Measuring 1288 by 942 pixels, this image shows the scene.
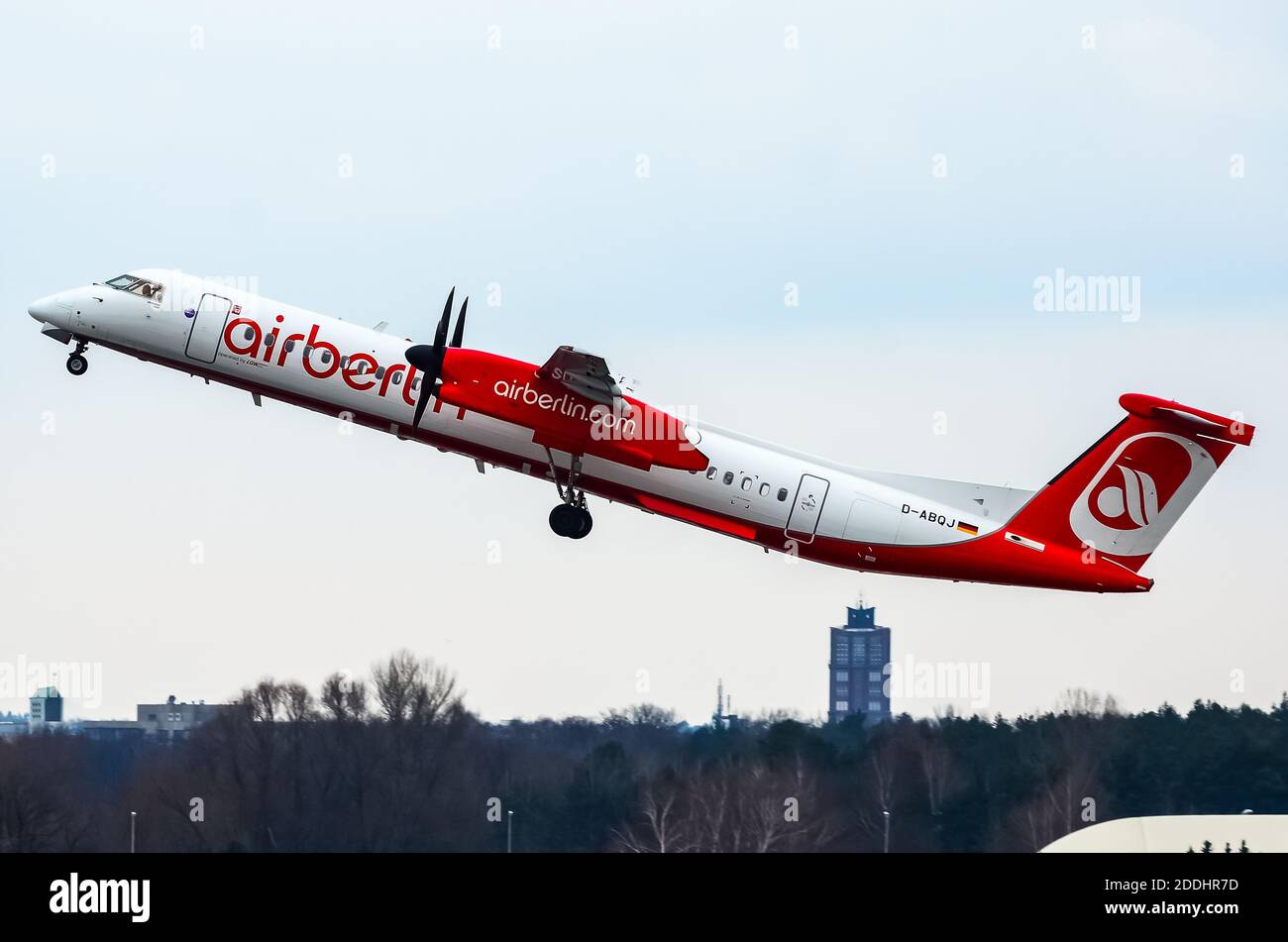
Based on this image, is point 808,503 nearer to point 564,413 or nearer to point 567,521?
point 567,521

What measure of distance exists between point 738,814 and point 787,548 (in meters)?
4.81

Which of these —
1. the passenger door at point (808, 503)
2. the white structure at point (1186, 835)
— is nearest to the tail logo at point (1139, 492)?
the passenger door at point (808, 503)

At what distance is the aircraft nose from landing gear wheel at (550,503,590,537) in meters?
8.92

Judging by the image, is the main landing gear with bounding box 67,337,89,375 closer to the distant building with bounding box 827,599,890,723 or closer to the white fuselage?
the white fuselage

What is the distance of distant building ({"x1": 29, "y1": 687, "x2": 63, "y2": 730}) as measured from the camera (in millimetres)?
36250

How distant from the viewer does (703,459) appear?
93.4 feet

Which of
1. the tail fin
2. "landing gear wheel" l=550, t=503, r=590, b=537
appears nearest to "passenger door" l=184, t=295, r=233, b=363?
"landing gear wheel" l=550, t=503, r=590, b=537

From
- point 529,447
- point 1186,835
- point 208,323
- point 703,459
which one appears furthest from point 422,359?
point 1186,835

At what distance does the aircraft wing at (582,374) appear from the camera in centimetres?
2722

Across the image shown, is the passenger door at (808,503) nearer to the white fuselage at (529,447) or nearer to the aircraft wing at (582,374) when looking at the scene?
the white fuselage at (529,447)

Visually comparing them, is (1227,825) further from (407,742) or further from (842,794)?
(407,742)

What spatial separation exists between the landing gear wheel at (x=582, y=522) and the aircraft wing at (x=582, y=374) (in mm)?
2236
